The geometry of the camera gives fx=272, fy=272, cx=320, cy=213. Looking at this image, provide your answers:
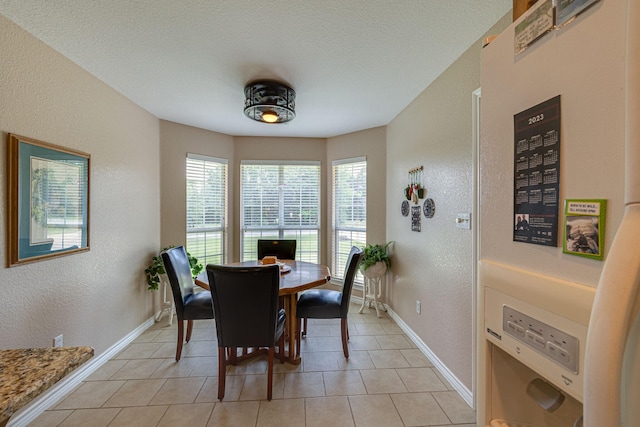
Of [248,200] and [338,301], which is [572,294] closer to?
[338,301]

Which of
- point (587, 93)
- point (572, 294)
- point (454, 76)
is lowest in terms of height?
point (572, 294)

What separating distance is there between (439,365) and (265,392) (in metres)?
1.47

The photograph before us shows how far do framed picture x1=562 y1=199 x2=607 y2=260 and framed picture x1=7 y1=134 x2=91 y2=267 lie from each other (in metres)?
2.70

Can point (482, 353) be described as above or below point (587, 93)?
below

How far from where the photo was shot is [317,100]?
2.85 meters

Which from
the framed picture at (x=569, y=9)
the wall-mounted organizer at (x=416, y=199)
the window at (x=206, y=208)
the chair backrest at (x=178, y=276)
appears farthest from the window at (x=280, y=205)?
the framed picture at (x=569, y=9)

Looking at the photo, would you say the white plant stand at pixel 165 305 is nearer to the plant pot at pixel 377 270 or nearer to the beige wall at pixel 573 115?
the plant pot at pixel 377 270

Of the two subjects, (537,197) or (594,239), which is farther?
(537,197)

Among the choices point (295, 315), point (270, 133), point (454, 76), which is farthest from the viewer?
point (270, 133)

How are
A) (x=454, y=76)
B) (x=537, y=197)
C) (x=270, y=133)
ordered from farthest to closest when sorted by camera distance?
(x=270, y=133)
(x=454, y=76)
(x=537, y=197)

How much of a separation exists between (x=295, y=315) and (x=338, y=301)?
432 millimetres

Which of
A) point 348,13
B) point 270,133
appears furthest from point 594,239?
point 270,133

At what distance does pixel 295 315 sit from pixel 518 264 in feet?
6.80

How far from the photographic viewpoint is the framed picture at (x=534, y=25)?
587 mm
